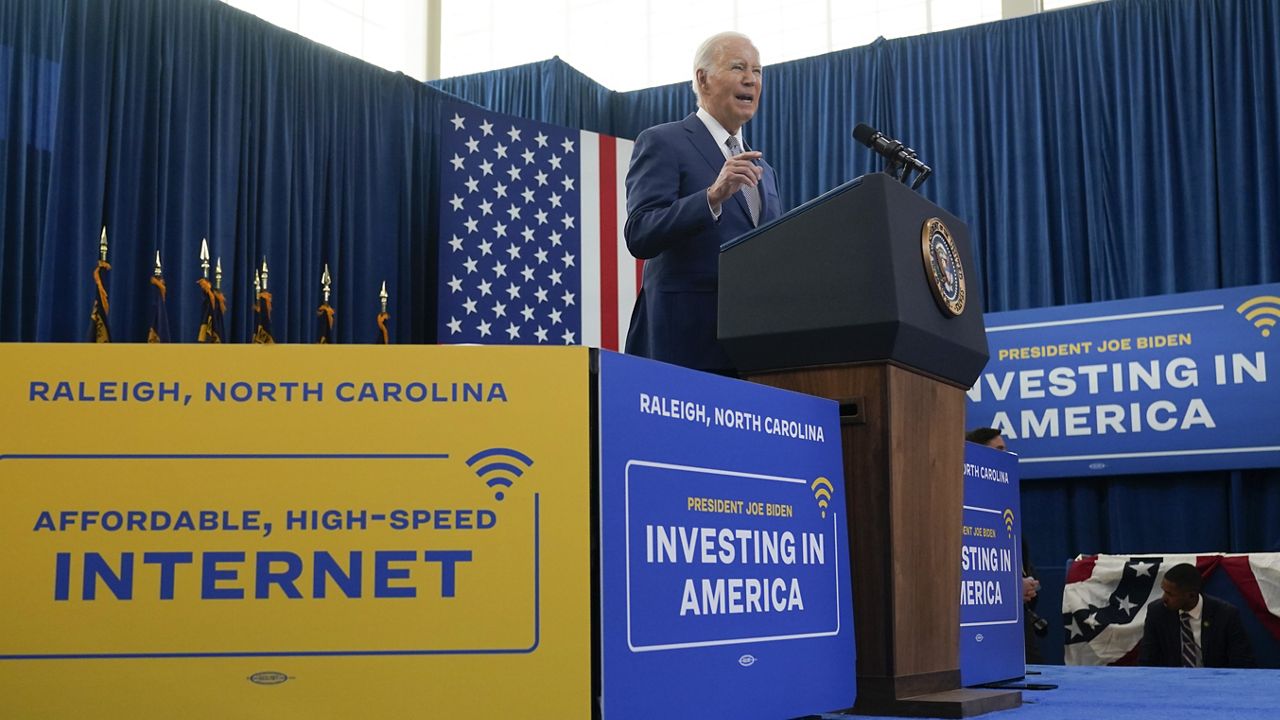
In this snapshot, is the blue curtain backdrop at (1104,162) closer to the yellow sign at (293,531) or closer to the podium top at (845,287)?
the podium top at (845,287)

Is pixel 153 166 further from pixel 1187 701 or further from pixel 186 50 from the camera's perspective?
pixel 1187 701

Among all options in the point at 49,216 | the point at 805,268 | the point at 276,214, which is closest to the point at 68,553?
the point at 805,268

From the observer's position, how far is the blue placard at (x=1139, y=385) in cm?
575

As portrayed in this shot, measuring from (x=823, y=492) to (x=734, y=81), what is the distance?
2.80ft

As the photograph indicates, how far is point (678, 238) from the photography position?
193cm

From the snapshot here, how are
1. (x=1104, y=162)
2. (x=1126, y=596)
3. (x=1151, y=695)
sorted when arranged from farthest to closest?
(x=1104, y=162) → (x=1126, y=596) → (x=1151, y=695)

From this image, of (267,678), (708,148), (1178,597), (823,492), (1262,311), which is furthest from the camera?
(1262,311)

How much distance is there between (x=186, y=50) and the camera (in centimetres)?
597

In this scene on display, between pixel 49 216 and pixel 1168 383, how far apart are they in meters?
5.14

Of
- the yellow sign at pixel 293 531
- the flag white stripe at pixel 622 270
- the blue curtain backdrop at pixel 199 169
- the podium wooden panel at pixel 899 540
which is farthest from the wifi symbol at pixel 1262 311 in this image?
the yellow sign at pixel 293 531

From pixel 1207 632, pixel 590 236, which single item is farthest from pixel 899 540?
pixel 590 236

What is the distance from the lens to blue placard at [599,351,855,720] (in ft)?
4.18

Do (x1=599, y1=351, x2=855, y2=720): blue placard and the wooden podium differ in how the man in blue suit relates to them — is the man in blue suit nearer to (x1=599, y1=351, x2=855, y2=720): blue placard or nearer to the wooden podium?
the wooden podium

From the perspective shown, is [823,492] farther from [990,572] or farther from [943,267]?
[990,572]
